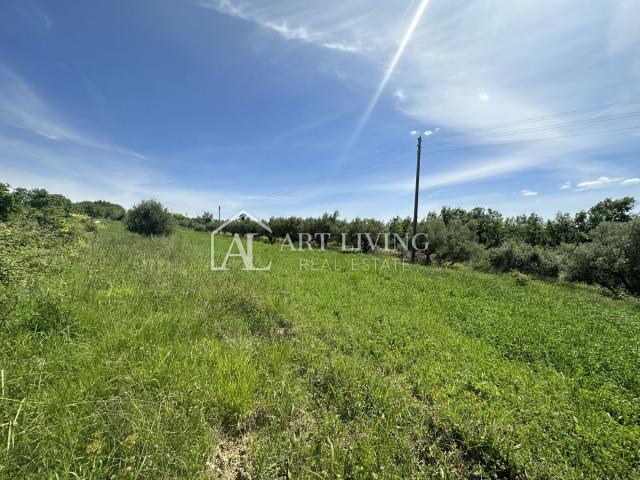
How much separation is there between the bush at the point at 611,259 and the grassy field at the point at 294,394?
39.2 ft

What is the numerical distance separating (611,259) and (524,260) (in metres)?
7.54

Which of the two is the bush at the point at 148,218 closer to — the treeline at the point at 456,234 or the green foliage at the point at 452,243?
the treeline at the point at 456,234

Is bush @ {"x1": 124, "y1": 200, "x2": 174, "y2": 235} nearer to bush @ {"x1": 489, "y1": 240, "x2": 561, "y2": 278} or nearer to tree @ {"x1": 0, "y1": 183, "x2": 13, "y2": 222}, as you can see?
tree @ {"x1": 0, "y1": 183, "x2": 13, "y2": 222}

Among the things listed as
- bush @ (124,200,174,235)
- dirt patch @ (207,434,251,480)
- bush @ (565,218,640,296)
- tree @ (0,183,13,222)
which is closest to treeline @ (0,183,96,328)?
tree @ (0,183,13,222)

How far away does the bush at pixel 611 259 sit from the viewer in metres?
13.8

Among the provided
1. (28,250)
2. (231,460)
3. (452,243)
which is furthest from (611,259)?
(28,250)

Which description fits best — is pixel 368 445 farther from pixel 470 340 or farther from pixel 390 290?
pixel 390 290

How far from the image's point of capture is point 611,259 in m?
14.4

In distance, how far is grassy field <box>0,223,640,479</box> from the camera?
94.4 inches

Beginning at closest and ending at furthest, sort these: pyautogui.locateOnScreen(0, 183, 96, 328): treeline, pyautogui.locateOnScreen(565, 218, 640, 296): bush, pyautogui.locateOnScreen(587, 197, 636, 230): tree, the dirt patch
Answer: the dirt patch < pyautogui.locateOnScreen(0, 183, 96, 328): treeline < pyautogui.locateOnScreen(565, 218, 640, 296): bush < pyautogui.locateOnScreen(587, 197, 636, 230): tree

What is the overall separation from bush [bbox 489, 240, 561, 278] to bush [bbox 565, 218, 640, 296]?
4.56 m

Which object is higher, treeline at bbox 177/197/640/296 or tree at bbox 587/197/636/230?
tree at bbox 587/197/636/230

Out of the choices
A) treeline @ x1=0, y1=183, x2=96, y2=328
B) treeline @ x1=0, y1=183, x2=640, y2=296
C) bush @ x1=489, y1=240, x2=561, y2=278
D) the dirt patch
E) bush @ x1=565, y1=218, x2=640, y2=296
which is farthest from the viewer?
bush @ x1=489, y1=240, x2=561, y2=278

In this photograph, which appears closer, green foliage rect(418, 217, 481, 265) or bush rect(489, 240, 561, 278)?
bush rect(489, 240, 561, 278)
